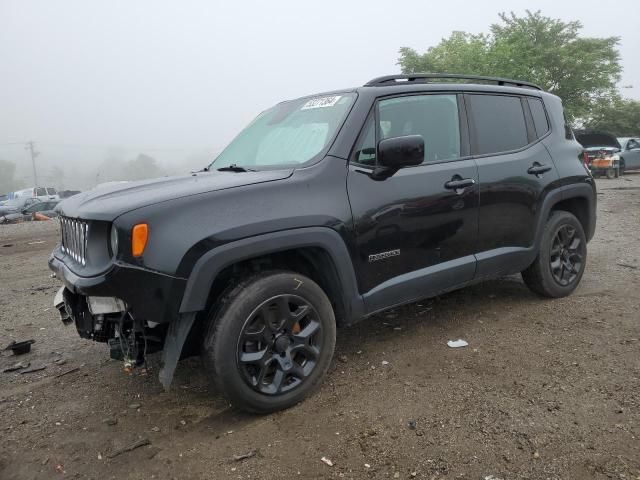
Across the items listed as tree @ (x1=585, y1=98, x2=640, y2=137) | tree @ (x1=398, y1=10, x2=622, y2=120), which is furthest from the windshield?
tree @ (x1=585, y1=98, x2=640, y2=137)

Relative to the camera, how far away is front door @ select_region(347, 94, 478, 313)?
318cm

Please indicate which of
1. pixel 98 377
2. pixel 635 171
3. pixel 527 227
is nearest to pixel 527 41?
pixel 635 171

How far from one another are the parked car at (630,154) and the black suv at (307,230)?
18438 mm

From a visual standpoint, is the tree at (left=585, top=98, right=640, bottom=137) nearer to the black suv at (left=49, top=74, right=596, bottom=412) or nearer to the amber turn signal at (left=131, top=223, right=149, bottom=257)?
the black suv at (left=49, top=74, right=596, bottom=412)

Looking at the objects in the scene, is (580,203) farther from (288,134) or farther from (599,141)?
(599,141)

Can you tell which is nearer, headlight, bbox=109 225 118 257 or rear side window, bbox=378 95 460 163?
headlight, bbox=109 225 118 257

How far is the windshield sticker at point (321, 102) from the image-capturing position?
3.53m

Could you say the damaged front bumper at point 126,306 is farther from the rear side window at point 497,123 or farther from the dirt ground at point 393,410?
the rear side window at point 497,123

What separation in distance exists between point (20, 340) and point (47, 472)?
7.57ft

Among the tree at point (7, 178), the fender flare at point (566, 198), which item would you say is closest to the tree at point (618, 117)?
the fender flare at point (566, 198)

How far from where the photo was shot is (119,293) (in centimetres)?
250

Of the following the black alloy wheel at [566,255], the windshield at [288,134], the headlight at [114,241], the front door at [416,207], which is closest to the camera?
the headlight at [114,241]

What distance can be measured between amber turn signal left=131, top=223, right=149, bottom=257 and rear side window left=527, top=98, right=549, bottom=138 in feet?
11.2

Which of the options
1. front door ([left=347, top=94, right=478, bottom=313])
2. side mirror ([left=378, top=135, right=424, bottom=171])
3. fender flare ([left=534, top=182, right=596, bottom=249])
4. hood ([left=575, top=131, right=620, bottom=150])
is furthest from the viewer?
hood ([left=575, top=131, right=620, bottom=150])
